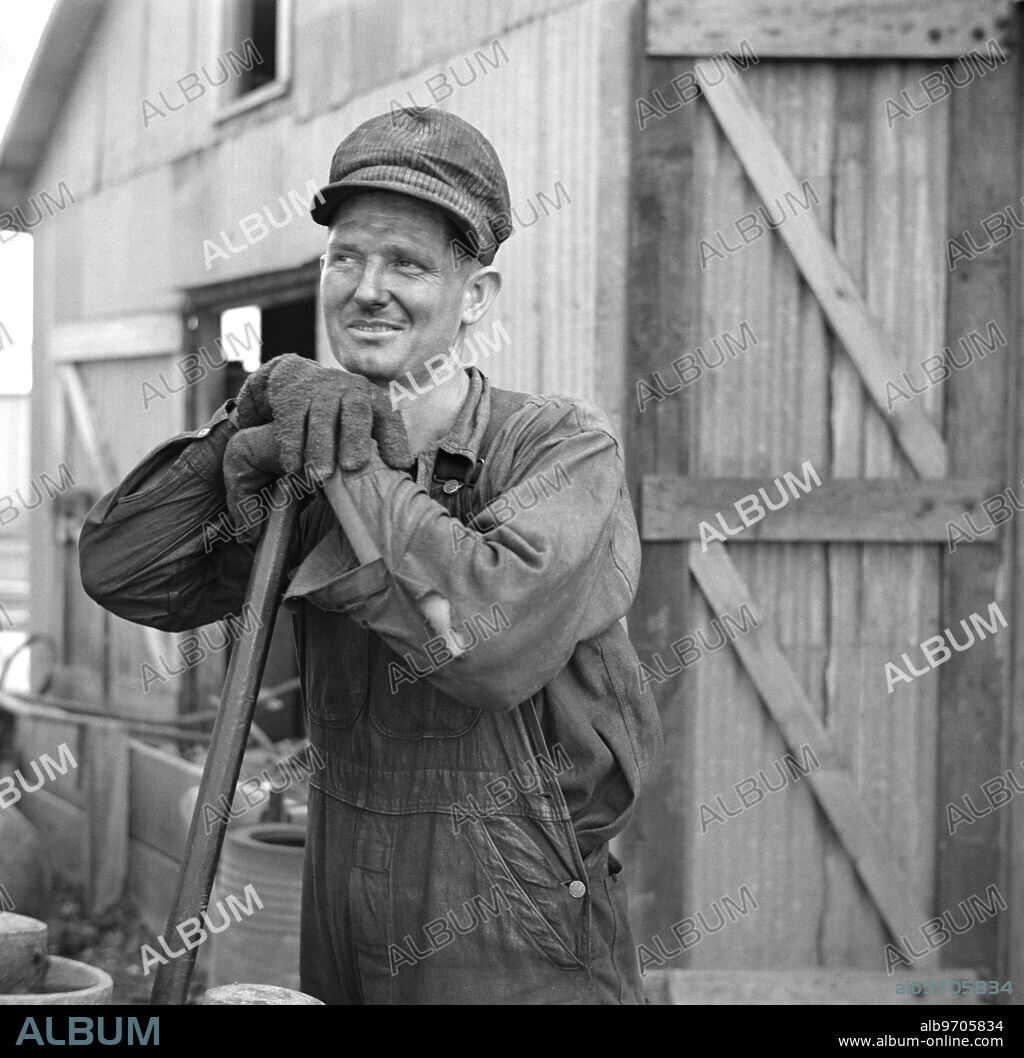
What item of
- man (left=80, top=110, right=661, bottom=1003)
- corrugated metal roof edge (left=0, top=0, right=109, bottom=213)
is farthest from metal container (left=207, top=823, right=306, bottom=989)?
corrugated metal roof edge (left=0, top=0, right=109, bottom=213)

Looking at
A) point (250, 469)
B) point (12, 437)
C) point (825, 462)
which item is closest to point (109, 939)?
point (825, 462)

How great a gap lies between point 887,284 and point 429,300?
9.00 ft

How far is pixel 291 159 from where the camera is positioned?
20.8 feet

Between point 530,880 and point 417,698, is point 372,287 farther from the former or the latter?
point 530,880

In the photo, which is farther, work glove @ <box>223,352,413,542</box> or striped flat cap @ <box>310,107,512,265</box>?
striped flat cap @ <box>310,107,512,265</box>

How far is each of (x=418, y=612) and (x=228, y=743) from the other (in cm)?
37

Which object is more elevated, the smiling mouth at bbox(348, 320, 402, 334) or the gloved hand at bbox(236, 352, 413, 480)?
the smiling mouth at bbox(348, 320, 402, 334)

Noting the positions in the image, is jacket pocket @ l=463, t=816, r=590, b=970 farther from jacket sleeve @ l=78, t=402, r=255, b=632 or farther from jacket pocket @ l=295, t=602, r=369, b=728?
jacket sleeve @ l=78, t=402, r=255, b=632

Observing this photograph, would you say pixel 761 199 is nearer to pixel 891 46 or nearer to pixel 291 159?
pixel 891 46

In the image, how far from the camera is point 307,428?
1956mm

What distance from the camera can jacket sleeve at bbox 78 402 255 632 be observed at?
2.17 metres

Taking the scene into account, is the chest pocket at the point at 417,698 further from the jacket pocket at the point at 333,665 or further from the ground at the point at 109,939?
the ground at the point at 109,939

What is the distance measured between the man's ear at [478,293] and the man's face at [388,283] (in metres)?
0.05

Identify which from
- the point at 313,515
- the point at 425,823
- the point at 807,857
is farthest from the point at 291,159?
the point at 425,823
